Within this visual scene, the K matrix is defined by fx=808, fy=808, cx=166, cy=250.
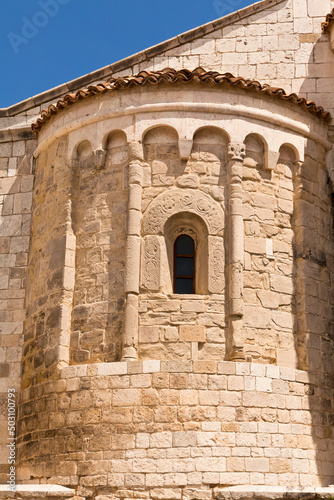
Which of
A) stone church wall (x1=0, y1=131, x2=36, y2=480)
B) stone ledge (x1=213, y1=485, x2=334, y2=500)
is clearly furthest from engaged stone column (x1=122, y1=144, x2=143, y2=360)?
stone church wall (x1=0, y1=131, x2=36, y2=480)

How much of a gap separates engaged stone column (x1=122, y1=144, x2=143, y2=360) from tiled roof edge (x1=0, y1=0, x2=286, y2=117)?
2.37 meters

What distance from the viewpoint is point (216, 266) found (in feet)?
36.1

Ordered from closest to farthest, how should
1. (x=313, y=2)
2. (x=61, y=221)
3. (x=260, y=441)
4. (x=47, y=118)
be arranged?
(x=260, y=441) < (x=61, y=221) < (x=47, y=118) < (x=313, y=2)

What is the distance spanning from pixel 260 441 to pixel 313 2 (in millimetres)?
7718

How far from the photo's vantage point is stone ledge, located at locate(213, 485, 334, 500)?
32.1 feet

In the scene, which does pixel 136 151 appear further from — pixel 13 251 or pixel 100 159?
pixel 13 251

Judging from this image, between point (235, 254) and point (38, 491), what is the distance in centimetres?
402

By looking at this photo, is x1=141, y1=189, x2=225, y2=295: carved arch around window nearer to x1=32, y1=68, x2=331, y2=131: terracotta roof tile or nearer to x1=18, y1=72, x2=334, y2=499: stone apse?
x1=18, y1=72, x2=334, y2=499: stone apse

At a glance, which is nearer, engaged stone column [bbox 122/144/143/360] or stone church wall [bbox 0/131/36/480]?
engaged stone column [bbox 122/144/143/360]

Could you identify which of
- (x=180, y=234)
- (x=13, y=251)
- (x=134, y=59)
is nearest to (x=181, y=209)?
(x=180, y=234)

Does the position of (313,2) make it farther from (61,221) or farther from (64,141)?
(61,221)

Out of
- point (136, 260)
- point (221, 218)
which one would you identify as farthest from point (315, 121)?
point (136, 260)

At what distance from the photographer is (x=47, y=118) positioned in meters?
12.8

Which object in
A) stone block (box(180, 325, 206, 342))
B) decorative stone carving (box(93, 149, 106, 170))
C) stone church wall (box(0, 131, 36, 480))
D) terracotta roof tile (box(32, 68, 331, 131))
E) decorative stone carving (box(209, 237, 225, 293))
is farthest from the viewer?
stone church wall (box(0, 131, 36, 480))
